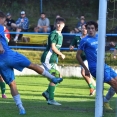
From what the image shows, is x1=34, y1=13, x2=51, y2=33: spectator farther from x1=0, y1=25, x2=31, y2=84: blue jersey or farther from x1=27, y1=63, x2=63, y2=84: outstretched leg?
x1=0, y1=25, x2=31, y2=84: blue jersey

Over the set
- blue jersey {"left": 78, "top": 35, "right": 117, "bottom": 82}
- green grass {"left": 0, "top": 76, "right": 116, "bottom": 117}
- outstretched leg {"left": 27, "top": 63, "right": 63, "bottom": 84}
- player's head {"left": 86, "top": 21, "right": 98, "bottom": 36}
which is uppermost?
player's head {"left": 86, "top": 21, "right": 98, "bottom": 36}

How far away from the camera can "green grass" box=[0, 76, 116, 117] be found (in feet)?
34.7

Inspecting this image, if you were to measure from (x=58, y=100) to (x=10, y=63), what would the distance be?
114 inches

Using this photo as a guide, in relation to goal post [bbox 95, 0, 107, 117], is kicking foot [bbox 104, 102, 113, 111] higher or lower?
lower

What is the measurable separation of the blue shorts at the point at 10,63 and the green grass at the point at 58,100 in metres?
0.70

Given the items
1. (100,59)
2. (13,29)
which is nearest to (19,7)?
(13,29)

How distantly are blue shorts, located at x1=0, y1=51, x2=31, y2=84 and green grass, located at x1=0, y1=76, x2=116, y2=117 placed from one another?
0.70m

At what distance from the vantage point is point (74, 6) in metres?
29.3

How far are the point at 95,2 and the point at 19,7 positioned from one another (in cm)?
405

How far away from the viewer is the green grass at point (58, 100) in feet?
34.7

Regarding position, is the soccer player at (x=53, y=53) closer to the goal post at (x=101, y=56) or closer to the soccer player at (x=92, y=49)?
the soccer player at (x=92, y=49)

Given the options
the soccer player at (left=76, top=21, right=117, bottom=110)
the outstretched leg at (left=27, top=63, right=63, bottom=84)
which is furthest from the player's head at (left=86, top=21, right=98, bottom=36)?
the outstretched leg at (left=27, top=63, right=63, bottom=84)

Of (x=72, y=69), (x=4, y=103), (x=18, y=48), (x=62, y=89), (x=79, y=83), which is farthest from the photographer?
(x=18, y=48)

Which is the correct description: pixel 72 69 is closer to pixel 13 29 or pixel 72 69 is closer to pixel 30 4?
pixel 13 29
